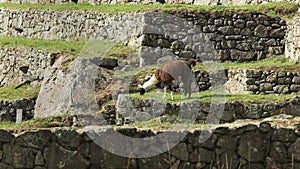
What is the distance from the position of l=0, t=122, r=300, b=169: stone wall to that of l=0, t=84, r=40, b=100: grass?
955 centimetres

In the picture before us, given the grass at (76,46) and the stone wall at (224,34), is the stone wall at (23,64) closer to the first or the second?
the grass at (76,46)

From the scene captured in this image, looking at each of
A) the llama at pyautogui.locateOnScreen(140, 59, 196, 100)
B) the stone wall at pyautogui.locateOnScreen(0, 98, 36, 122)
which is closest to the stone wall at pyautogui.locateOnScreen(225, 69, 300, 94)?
the llama at pyautogui.locateOnScreen(140, 59, 196, 100)

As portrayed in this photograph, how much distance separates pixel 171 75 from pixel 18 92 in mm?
6162

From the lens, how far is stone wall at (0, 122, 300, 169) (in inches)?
359

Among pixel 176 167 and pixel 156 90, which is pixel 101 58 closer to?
pixel 156 90

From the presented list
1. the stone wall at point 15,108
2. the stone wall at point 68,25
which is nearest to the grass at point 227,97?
the stone wall at point 15,108

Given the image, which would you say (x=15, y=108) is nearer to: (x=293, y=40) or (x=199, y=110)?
(x=199, y=110)

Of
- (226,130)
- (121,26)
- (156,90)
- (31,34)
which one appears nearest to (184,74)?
(156,90)

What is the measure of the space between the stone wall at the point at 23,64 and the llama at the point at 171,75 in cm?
543

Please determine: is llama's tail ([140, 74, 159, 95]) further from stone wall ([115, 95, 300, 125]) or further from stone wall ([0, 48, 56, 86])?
stone wall ([0, 48, 56, 86])

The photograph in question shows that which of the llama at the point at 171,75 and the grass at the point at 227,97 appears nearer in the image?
the grass at the point at 227,97

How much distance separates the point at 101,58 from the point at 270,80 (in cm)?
395

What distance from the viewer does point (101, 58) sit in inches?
685

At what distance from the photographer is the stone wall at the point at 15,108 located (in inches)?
681
